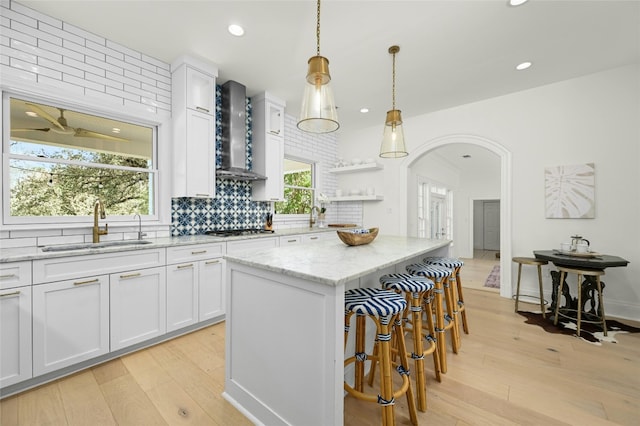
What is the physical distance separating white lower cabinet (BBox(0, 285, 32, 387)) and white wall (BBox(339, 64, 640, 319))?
4900 mm

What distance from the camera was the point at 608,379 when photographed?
195 centimetres

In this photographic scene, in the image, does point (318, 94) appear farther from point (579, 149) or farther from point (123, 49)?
point (579, 149)

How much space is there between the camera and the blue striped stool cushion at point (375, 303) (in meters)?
1.35

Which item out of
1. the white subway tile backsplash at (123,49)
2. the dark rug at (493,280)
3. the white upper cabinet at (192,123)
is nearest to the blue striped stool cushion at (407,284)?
the white upper cabinet at (192,123)

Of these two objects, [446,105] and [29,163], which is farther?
[446,105]

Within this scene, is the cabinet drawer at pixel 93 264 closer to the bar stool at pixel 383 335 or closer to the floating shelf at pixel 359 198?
the bar stool at pixel 383 335

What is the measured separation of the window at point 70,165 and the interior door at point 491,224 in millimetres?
10707

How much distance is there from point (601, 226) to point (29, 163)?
580 cm

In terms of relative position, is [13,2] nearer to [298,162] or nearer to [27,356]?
[27,356]

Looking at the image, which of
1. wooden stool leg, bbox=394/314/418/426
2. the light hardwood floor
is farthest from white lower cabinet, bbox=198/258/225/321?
wooden stool leg, bbox=394/314/418/426

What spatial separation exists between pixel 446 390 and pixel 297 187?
367cm

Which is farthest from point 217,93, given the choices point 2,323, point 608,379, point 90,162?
point 608,379

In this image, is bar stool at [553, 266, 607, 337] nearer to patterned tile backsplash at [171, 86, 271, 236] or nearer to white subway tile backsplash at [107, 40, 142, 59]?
patterned tile backsplash at [171, 86, 271, 236]

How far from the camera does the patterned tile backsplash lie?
3152mm
